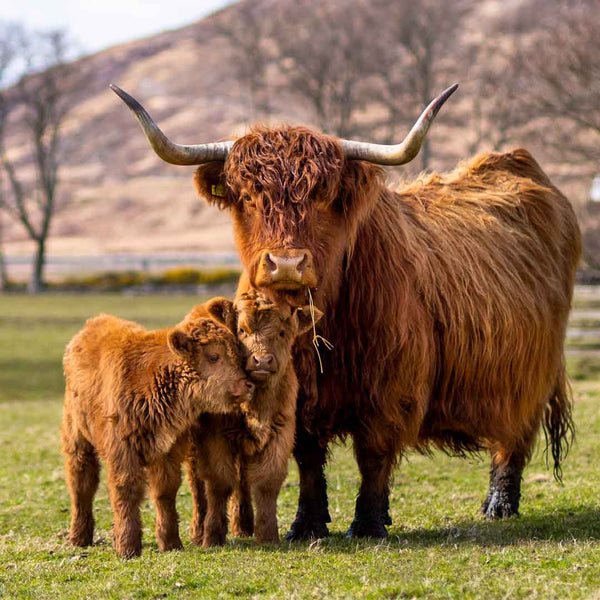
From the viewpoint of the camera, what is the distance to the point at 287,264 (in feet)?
19.5

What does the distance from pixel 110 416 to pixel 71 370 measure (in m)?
0.85

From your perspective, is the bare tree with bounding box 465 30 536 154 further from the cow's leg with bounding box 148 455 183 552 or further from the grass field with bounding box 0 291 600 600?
the cow's leg with bounding box 148 455 183 552

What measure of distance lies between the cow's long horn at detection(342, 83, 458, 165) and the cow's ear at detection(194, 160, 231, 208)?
0.81 metres

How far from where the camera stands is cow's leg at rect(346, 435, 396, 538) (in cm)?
676

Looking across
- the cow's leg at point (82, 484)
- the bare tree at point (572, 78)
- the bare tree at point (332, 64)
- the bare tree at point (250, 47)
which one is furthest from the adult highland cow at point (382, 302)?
the bare tree at point (250, 47)

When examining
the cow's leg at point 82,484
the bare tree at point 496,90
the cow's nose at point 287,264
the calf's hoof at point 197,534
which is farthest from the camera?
the bare tree at point 496,90

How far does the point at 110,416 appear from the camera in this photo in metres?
6.34

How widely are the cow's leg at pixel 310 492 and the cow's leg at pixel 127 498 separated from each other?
1.15m

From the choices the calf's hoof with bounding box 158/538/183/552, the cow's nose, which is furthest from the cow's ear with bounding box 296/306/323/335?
the calf's hoof with bounding box 158/538/183/552

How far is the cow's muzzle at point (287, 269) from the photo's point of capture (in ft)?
19.5

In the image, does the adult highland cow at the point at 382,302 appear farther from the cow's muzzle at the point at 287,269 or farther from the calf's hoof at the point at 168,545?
the calf's hoof at the point at 168,545

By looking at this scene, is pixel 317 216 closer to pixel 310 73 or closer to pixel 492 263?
pixel 492 263

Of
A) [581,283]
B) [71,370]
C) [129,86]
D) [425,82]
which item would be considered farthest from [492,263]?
[129,86]

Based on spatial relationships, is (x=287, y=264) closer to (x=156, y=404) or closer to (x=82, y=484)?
(x=156, y=404)
